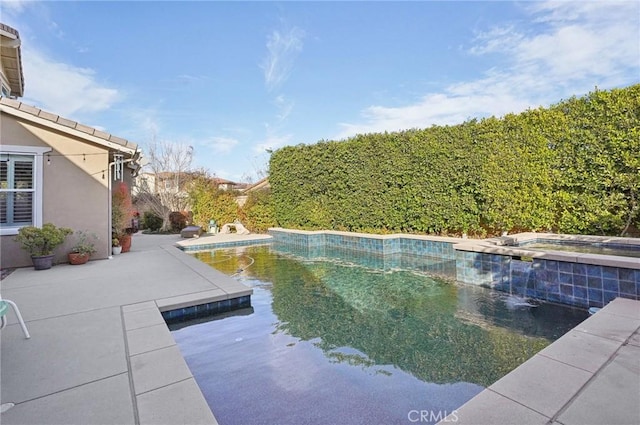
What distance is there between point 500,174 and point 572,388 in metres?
9.21

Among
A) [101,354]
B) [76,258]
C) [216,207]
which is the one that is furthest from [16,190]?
[216,207]

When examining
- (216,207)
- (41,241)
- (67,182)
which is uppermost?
(67,182)

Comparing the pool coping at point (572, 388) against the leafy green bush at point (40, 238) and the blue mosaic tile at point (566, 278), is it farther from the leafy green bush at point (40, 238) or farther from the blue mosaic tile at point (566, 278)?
the leafy green bush at point (40, 238)

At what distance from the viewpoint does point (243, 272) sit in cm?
952

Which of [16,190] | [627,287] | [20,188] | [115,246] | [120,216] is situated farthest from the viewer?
[120,216]

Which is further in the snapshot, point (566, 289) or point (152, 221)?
point (152, 221)

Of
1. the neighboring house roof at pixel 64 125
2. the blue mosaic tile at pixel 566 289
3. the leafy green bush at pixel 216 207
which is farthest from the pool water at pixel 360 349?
the leafy green bush at pixel 216 207

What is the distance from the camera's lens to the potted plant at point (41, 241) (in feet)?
26.6

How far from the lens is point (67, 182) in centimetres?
938

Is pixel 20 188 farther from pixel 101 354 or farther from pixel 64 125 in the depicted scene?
pixel 101 354

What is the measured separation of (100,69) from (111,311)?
49.1 feet

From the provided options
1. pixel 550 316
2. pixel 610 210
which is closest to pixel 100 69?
pixel 550 316

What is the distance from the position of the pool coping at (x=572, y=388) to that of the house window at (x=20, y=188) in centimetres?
1099

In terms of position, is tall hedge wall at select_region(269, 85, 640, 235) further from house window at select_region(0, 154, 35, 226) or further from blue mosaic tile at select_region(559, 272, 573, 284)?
house window at select_region(0, 154, 35, 226)
